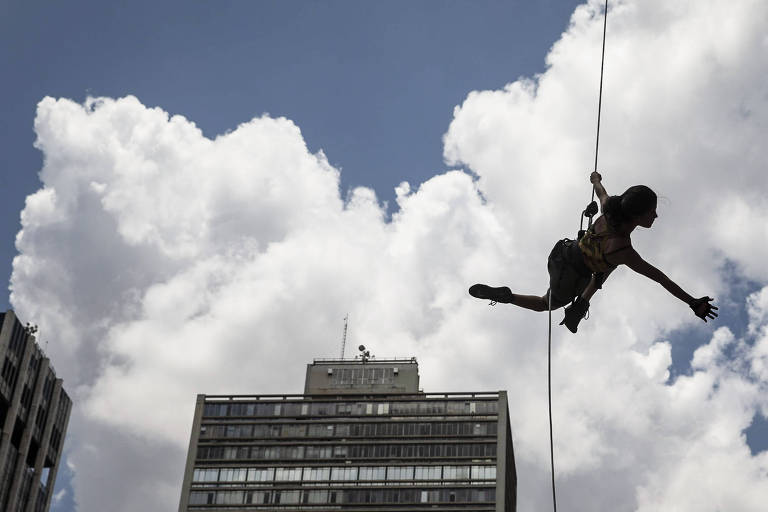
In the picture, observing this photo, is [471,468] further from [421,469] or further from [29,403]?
[29,403]

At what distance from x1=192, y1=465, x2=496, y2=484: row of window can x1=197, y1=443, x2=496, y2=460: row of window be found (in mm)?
1631

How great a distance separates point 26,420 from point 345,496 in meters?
44.2

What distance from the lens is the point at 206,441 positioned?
161m

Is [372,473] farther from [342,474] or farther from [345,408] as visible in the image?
[345,408]

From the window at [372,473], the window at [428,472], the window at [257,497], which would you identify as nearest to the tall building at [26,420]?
the window at [257,497]

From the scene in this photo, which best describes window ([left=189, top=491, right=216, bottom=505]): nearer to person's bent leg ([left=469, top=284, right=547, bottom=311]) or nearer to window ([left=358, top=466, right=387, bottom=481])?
window ([left=358, top=466, right=387, bottom=481])

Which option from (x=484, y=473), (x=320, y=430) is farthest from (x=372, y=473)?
(x=484, y=473)

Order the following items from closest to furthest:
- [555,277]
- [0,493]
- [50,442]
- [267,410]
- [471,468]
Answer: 1. [555,277]
2. [0,493]
3. [50,442]
4. [471,468]
5. [267,410]

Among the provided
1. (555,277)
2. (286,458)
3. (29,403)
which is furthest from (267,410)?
(555,277)

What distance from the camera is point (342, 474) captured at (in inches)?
6122

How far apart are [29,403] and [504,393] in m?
61.3

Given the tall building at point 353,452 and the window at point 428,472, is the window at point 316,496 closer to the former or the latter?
the tall building at point 353,452

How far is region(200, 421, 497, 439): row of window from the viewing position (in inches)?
6137

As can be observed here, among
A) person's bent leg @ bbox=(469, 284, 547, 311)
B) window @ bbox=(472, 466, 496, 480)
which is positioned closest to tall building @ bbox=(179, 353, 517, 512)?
window @ bbox=(472, 466, 496, 480)
